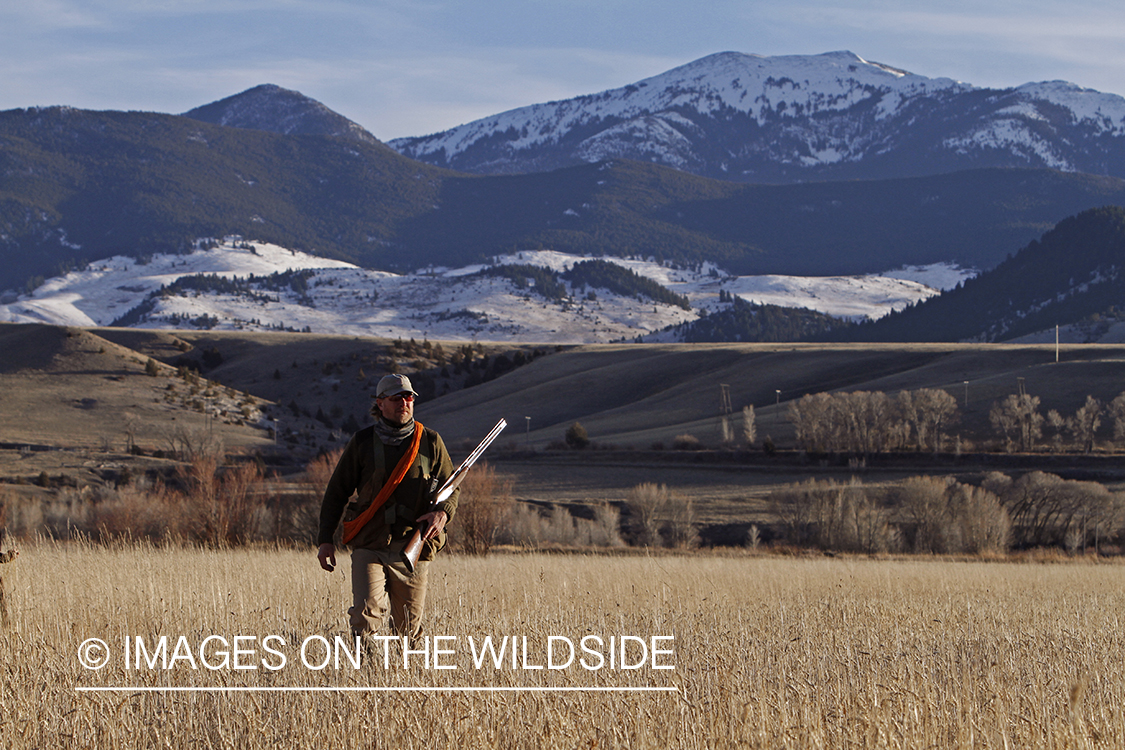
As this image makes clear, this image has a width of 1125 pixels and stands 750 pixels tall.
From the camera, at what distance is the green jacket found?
312 inches

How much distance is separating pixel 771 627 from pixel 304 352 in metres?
131

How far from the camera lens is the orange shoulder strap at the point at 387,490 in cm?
782

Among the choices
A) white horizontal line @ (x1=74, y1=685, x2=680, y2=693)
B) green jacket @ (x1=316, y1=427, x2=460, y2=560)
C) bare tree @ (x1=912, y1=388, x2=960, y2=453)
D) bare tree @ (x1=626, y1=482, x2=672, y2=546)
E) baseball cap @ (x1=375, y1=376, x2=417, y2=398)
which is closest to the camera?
white horizontal line @ (x1=74, y1=685, x2=680, y2=693)

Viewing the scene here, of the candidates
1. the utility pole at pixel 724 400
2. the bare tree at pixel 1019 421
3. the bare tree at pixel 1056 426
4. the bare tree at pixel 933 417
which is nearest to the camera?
the bare tree at pixel 1056 426

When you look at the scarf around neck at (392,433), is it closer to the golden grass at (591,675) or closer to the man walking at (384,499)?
the man walking at (384,499)

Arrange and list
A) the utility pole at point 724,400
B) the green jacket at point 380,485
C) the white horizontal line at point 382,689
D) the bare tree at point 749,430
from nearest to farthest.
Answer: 1. the white horizontal line at point 382,689
2. the green jacket at point 380,485
3. the bare tree at point 749,430
4. the utility pole at point 724,400

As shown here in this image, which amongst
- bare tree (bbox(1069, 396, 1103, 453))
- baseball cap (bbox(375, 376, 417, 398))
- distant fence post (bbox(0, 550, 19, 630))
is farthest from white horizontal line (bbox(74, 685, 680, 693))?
bare tree (bbox(1069, 396, 1103, 453))

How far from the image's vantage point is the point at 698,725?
609 cm

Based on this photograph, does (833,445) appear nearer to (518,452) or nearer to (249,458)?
(518,452)

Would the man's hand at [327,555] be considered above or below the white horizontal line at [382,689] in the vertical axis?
above

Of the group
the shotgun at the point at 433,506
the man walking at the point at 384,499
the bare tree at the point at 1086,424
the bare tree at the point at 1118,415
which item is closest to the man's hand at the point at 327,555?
the man walking at the point at 384,499

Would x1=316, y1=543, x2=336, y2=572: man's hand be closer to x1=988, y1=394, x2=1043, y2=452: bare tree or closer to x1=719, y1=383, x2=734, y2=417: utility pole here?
x1=988, y1=394, x2=1043, y2=452: bare tree

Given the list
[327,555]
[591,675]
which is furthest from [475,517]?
[591,675]

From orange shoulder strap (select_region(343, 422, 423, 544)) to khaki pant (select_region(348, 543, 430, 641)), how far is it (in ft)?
0.64
